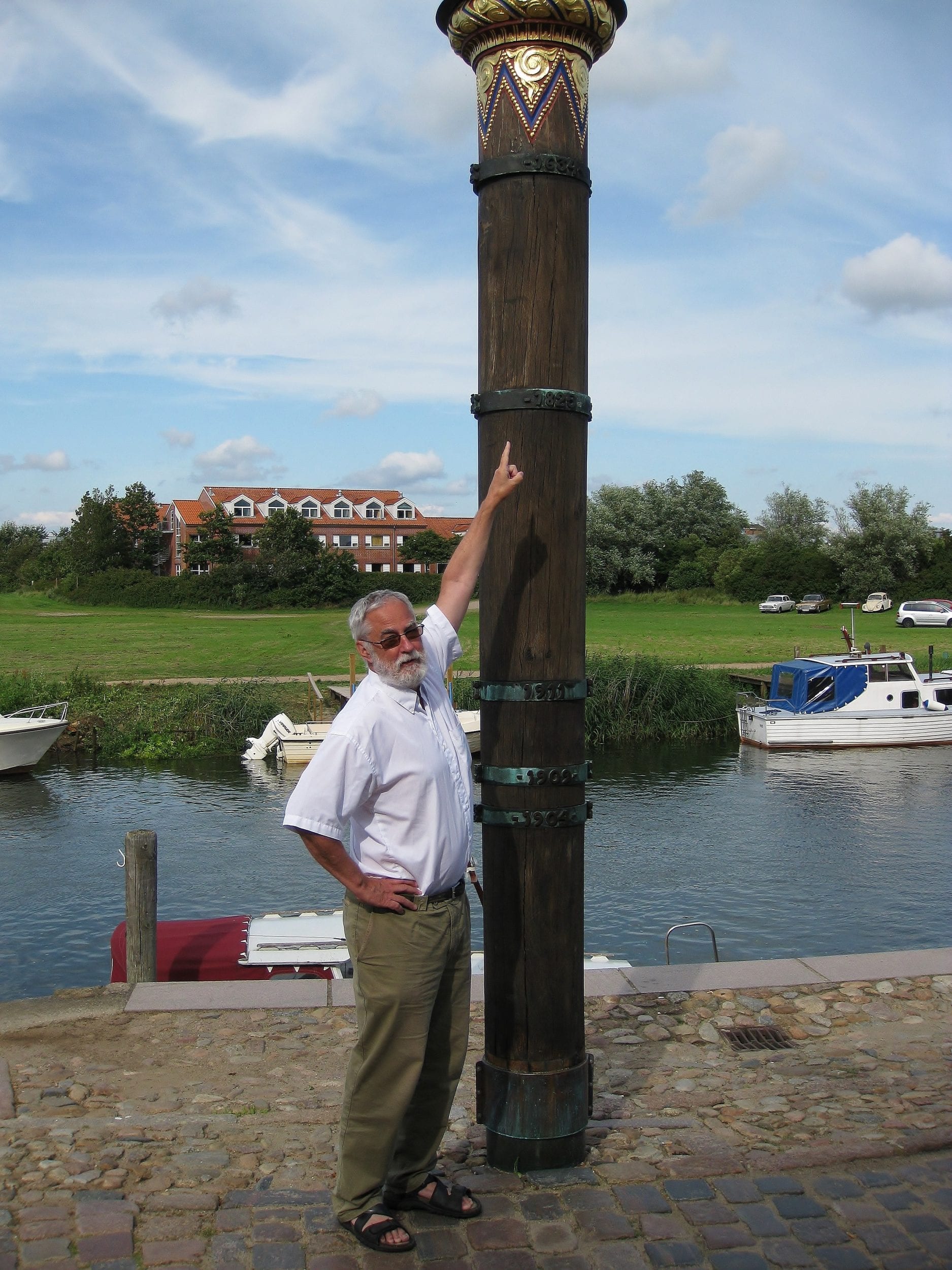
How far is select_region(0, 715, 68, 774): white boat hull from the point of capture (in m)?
23.5

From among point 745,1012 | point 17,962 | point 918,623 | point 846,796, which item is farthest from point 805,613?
point 745,1012

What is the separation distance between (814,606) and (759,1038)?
56.2 meters

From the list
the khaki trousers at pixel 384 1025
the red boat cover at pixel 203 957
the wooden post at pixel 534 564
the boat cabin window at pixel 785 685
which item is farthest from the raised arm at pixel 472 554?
the boat cabin window at pixel 785 685

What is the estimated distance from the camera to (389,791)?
11.4 feet

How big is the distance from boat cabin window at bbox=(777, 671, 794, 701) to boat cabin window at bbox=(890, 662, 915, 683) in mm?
2247

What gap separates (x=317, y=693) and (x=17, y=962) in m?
16.8

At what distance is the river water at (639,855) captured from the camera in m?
12.6

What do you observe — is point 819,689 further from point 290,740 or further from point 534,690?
point 534,690

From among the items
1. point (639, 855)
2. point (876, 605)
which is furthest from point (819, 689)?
point (876, 605)

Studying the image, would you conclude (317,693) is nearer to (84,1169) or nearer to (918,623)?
(84,1169)

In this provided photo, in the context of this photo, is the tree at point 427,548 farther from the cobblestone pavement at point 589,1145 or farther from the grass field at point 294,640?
the cobblestone pavement at point 589,1145

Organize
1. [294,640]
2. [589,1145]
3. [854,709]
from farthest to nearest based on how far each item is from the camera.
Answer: [294,640], [854,709], [589,1145]

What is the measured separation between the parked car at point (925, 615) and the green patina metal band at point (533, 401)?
47800mm

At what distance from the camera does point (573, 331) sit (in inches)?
158
